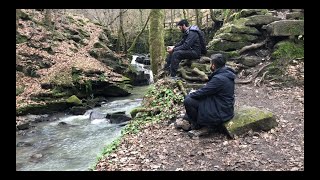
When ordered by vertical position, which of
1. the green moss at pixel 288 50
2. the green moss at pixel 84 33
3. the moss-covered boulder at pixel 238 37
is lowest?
the green moss at pixel 288 50

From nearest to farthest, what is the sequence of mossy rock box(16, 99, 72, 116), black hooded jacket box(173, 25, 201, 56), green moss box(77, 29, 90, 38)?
black hooded jacket box(173, 25, 201, 56)
mossy rock box(16, 99, 72, 116)
green moss box(77, 29, 90, 38)

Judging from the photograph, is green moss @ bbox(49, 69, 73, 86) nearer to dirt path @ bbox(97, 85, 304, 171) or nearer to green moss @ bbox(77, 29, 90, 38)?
dirt path @ bbox(97, 85, 304, 171)

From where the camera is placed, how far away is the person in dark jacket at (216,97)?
24.7 ft

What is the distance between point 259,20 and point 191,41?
199 inches

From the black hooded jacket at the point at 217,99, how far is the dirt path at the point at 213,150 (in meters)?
0.49

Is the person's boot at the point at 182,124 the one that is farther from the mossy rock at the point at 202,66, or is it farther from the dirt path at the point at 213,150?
the mossy rock at the point at 202,66

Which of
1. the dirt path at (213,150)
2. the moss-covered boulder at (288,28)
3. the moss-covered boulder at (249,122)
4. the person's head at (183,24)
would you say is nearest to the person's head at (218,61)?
the moss-covered boulder at (249,122)

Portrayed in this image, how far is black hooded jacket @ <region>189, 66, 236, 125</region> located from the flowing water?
9.84 feet

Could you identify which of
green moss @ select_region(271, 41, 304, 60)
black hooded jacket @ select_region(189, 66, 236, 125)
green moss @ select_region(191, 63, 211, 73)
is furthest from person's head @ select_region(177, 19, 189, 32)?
green moss @ select_region(271, 41, 304, 60)

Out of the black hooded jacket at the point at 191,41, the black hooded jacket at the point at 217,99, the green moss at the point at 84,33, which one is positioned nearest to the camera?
the black hooded jacket at the point at 217,99

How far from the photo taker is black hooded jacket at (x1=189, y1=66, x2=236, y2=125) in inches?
296

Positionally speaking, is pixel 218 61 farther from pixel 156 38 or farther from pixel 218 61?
pixel 156 38
